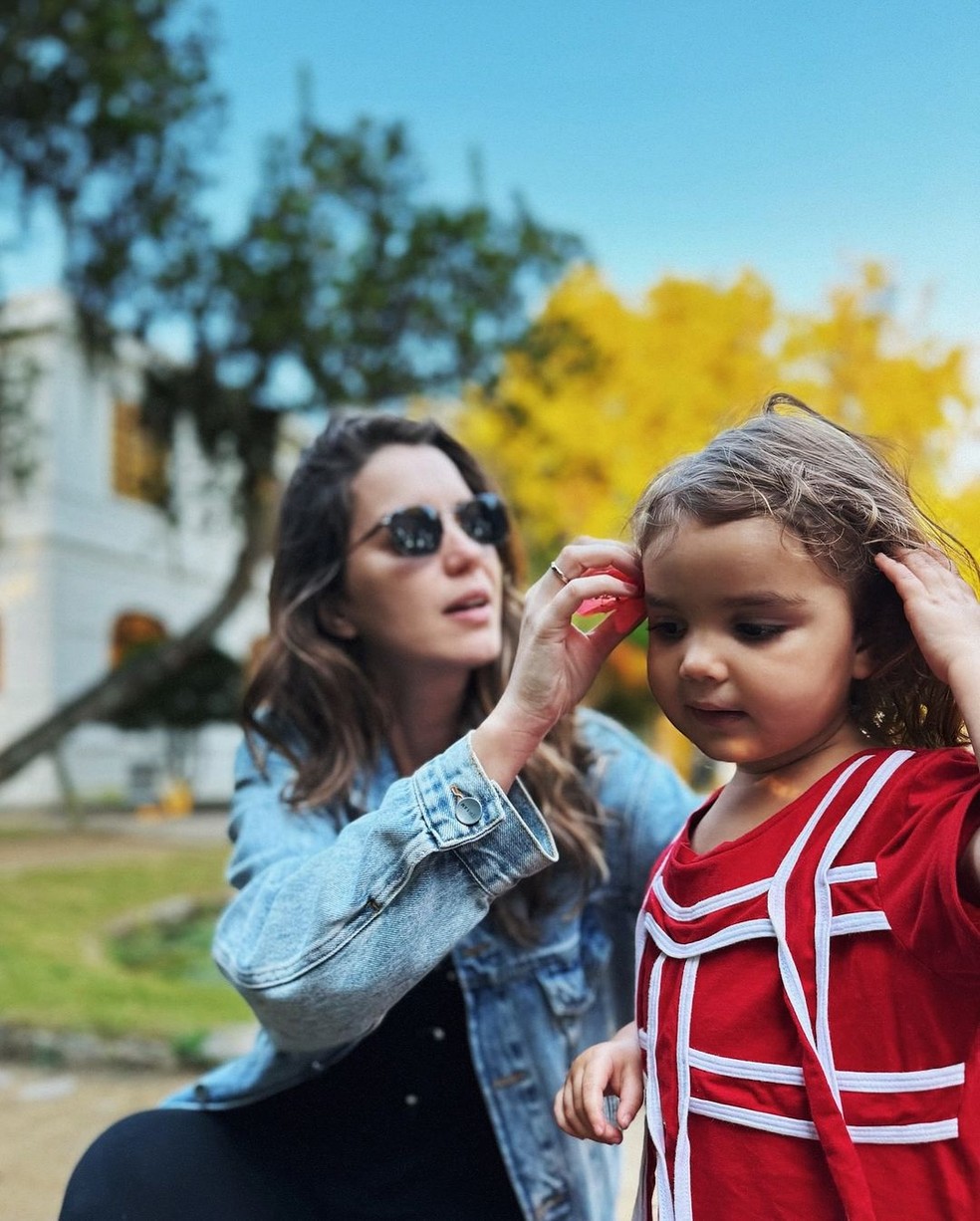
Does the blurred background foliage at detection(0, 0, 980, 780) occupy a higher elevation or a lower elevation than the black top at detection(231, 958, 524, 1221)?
higher

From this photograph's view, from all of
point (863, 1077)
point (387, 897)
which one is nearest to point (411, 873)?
point (387, 897)

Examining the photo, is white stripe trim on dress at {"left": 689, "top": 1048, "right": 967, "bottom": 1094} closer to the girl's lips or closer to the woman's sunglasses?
the girl's lips

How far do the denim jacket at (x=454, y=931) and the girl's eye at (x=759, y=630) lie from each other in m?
0.37

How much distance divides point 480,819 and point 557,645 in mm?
220

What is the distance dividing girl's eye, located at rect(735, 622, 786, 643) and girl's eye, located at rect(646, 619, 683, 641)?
8 cm

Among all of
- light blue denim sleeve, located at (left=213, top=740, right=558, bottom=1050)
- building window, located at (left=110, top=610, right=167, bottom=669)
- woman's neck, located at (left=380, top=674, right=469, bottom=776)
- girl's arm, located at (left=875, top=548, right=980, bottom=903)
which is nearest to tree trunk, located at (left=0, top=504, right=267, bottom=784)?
building window, located at (left=110, top=610, right=167, bottom=669)

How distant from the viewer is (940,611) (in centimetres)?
115

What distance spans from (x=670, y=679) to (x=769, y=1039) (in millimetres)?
352

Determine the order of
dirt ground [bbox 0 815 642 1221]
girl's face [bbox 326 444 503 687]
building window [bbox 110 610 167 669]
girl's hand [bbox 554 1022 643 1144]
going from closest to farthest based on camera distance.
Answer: girl's hand [bbox 554 1022 643 1144]
girl's face [bbox 326 444 503 687]
dirt ground [bbox 0 815 642 1221]
building window [bbox 110 610 167 669]

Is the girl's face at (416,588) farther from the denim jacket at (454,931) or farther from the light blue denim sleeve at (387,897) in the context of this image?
the light blue denim sleeve at (387,897)

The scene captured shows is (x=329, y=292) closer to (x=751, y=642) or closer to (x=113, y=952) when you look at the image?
(x=113, y=952)

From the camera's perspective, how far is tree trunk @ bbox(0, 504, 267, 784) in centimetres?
1209

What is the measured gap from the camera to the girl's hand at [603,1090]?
4.26ft

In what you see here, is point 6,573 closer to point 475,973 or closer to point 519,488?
point 519,488
